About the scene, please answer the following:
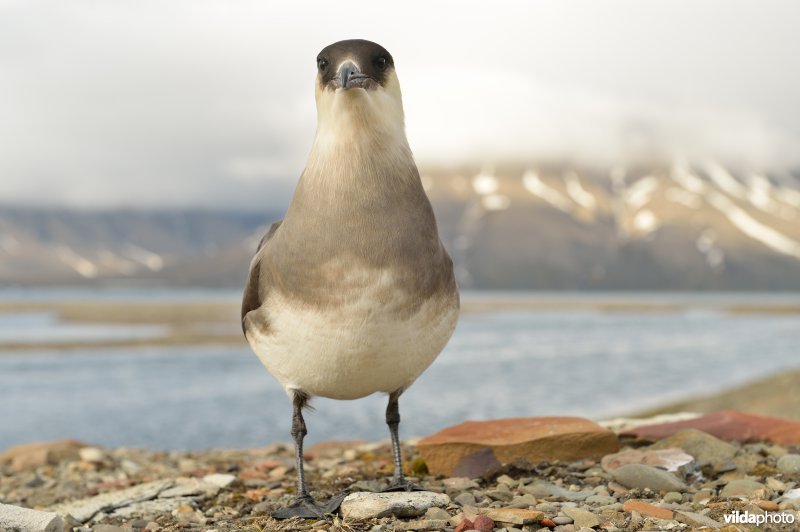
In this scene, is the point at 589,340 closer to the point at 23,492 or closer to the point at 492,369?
the point at 492,369

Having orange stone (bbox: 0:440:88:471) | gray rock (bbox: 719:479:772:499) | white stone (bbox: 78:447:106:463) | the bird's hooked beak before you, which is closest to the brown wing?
the bird's hooked beak

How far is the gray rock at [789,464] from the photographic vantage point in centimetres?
815

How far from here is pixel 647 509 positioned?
6.57m

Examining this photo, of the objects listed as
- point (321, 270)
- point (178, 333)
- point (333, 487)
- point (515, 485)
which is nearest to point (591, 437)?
point (515, 485)

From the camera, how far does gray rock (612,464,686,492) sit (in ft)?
24.7

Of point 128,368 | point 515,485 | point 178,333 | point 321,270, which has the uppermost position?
point 178,333

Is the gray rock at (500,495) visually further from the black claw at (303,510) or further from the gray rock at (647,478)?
the black claw at (303,510)

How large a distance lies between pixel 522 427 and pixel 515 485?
→ 4.98 ft

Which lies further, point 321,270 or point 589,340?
point 589,340

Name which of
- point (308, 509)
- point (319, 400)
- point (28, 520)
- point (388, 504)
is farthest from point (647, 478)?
point (319, 400)

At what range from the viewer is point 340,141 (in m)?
6.46

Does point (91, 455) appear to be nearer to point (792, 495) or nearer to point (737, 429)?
point (737, 429)

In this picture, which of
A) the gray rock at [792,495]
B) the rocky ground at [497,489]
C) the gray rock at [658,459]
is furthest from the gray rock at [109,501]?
the gray rock at [792,495]

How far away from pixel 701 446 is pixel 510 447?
200 cm
